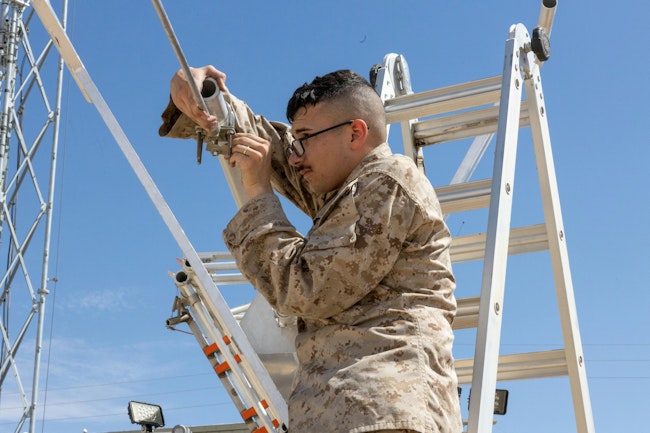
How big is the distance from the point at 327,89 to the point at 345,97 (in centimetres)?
6

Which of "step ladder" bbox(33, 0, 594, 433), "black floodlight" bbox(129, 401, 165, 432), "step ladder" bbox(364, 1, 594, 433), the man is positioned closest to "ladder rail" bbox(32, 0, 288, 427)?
"step ladder" bbox(33, 0, 594, 433)

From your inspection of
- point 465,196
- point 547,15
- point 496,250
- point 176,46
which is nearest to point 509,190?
point 496,250

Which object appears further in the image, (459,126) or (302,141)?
(459,126)

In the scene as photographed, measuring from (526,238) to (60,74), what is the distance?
974 cm

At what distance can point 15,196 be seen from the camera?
1156 centimetres

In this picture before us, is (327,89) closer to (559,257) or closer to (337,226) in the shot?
(337,226)

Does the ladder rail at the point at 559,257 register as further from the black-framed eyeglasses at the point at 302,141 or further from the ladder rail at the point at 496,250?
the black-framed eyeglasses at the point at 302,141

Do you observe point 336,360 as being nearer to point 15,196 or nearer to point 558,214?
point 558,214

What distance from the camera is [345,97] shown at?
2.36 meters

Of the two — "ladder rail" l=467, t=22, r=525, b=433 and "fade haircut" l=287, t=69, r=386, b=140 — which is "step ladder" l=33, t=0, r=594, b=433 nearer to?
"ladder rail" l=467, t=22, r=525, b=433

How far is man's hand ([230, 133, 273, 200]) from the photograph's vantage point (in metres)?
2.28

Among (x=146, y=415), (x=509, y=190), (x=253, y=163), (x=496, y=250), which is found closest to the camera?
(x=253, y=163)

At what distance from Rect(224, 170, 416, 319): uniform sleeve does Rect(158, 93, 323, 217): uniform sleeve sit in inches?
18.7

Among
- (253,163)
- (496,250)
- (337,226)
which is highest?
(496,250)
